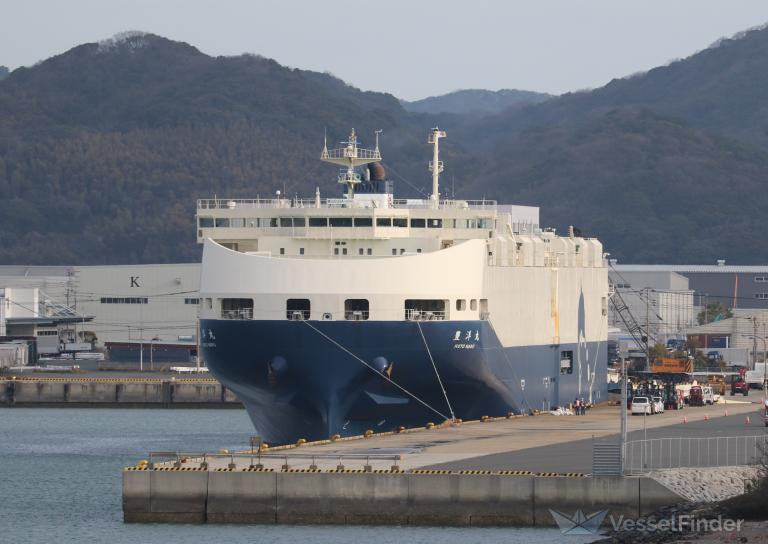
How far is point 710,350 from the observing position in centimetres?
15000

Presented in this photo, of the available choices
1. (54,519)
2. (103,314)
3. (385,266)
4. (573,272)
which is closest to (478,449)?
(385,266)

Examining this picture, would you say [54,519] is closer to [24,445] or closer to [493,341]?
[493,341]

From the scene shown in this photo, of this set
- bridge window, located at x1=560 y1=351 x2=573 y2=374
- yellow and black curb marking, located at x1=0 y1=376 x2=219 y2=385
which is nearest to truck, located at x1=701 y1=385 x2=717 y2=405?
bridge window, located at x1=560 y1=351 x2=573 y2=374

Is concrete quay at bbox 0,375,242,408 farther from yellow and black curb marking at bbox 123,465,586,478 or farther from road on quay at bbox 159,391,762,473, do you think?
yellow and black curb marking at bbox 123,465,586,478

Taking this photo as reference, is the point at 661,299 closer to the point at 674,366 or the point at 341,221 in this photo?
the point at 674,366

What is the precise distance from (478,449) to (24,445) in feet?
100

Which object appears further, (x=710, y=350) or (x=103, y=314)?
(x=103, y=314)

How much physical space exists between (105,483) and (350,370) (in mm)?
9387

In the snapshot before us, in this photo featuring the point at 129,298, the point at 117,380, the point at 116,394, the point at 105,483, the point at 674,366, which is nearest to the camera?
the point at 105,483

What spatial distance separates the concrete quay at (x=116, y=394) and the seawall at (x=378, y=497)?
6373cm

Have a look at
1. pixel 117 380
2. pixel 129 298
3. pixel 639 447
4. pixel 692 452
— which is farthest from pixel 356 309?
pixel 129 298

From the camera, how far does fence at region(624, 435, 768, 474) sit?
169 ft

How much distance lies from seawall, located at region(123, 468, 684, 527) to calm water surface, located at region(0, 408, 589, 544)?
43 centimetres

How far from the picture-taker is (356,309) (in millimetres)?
64125
